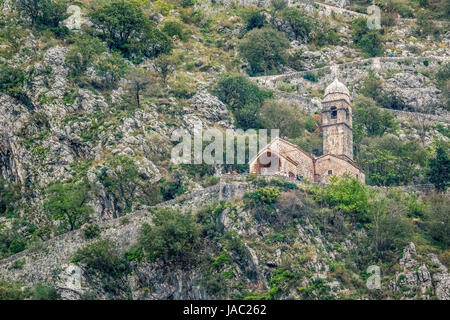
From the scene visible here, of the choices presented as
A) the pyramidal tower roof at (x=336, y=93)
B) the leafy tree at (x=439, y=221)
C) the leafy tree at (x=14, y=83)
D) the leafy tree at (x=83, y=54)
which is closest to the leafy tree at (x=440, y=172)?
the leafy tree at (x=439, y=221)

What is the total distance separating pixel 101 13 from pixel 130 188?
29045 mm

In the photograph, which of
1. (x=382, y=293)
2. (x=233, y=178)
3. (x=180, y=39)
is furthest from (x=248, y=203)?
(x=180, y=39)

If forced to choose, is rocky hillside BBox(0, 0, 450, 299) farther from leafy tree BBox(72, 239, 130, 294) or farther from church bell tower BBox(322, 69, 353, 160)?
church bell tower BBox(322, 69, 353, 160)

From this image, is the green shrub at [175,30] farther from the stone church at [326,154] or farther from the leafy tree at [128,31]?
the stone church at [326,154]

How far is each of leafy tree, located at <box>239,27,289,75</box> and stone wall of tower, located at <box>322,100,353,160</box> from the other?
65.0ft

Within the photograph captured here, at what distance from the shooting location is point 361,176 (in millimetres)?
77562

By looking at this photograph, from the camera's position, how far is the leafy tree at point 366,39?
107312 millimetres

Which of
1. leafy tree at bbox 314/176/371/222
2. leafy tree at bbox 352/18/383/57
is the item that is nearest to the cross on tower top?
leafy tree at bbox 352/18/383/57

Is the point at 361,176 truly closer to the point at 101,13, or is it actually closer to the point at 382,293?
the point at 382,293

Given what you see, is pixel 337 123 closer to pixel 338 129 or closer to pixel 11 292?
pixel 338 129

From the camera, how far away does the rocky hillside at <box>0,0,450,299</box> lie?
62.5 m

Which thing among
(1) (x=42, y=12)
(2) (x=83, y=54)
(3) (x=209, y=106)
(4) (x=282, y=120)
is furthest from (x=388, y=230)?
(1) (x=42, y=12)

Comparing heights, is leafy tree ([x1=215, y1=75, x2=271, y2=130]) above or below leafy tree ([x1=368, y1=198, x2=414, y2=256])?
above
